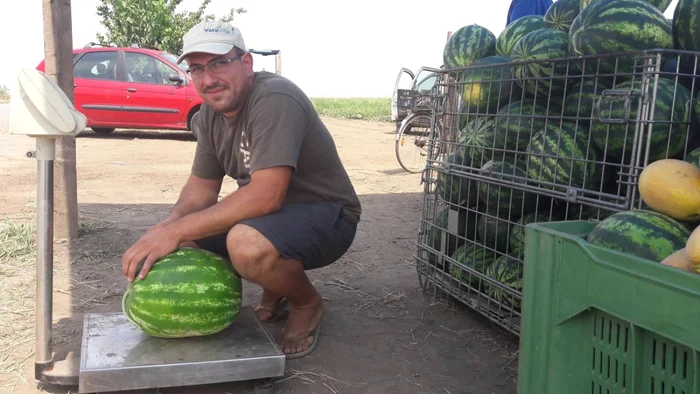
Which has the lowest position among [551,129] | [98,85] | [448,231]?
[448,231]

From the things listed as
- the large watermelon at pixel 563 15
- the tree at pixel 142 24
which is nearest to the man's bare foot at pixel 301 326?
the large watermelon at pixel 563 15

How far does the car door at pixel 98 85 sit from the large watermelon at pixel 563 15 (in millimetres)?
10014

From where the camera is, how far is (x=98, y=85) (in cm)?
1169

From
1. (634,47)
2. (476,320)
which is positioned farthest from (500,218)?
(634,47)

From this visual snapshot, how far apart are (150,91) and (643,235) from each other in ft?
36.9

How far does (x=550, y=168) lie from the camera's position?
2.74m

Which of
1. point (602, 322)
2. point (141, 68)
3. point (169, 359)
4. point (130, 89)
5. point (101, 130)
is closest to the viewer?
point (602, 322)

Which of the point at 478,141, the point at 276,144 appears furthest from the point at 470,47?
the point at 276,144

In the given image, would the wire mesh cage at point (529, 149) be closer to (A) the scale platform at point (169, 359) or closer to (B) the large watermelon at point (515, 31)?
(B) the large watermelon at point (515, 31)

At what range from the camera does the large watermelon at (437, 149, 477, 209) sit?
331cm

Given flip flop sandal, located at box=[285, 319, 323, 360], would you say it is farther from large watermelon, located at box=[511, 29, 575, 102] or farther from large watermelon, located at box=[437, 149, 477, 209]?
large watermelon, located at box=[511, 29, 575, 102]

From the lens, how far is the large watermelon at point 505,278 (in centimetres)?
289

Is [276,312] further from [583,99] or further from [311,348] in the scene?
[583,99]

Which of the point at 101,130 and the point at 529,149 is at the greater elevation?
the point at 529,149
